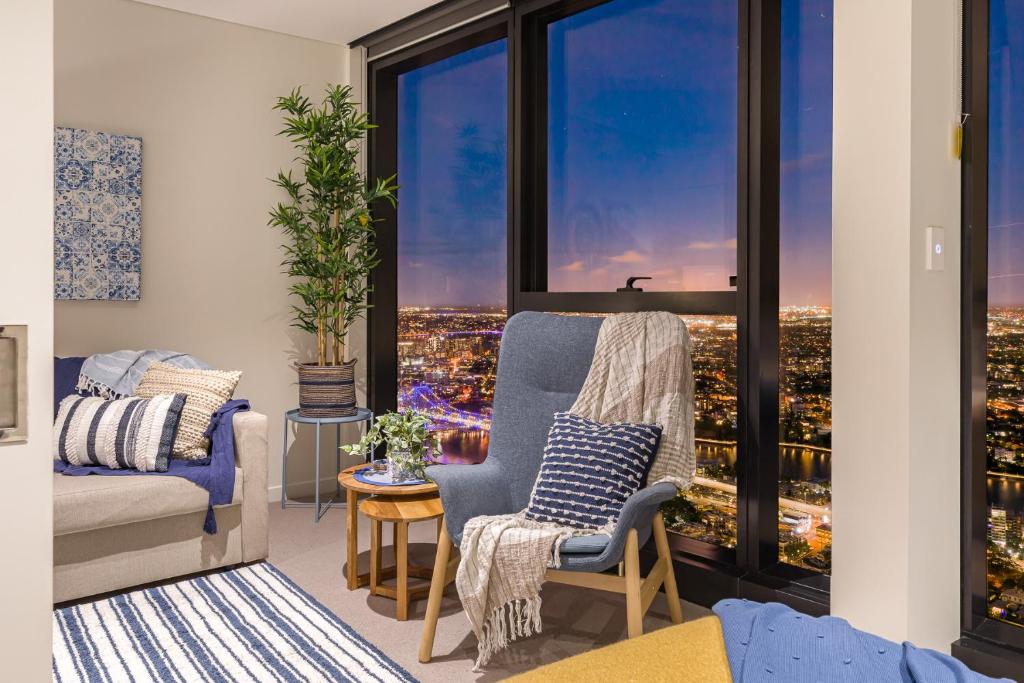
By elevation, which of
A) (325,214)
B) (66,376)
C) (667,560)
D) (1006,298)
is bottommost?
(667,560)

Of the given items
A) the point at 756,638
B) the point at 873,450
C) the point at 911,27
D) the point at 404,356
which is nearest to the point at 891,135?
the point at 911,27

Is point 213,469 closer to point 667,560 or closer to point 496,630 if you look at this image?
point 496,630

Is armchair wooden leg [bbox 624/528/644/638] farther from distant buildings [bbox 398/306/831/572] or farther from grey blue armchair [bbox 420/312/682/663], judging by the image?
distant buildings [bbox 398/306/831/572]

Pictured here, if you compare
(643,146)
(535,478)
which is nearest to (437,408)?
(535,478)

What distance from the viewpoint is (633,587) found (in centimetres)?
224

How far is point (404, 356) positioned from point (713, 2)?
2.59m

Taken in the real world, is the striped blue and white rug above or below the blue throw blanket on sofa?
below

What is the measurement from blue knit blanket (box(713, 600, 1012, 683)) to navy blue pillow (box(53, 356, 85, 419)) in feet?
10.2

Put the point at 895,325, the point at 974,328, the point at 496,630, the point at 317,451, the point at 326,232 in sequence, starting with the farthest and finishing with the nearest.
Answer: the point at 326,232
the point at 317,451
the point at 496,630
the point at 974,328
the point at 895,325

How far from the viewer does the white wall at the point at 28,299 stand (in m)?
1.15

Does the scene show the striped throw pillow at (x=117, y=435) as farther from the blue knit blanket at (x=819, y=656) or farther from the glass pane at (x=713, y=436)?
the blue knit blanket at (x=819, y=656)

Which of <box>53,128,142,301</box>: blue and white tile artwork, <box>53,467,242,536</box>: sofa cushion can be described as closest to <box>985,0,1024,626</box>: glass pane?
<box>53,467,242,536</box>: sofa cushion

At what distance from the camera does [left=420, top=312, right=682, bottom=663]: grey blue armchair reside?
226cm

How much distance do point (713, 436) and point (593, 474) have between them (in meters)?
0.77
